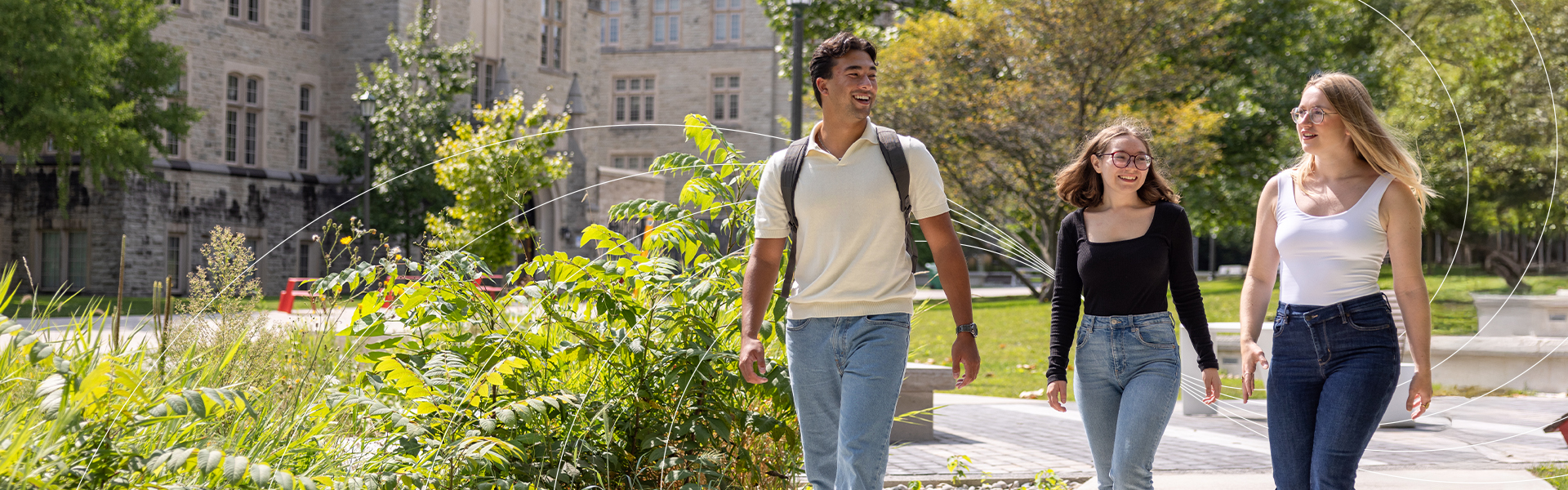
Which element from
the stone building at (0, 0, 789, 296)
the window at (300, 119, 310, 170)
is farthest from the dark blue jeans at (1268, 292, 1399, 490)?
the window at (300, 119, 310, 170)

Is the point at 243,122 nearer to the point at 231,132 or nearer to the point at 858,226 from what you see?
the point at 231,132

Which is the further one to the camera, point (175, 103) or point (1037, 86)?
point (175, 103)

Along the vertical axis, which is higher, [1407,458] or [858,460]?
[858,460]

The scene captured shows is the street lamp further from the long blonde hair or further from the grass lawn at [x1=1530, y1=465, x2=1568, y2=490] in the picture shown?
the long blonde hair

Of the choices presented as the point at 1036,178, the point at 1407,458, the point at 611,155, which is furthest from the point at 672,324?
the point at 611,155

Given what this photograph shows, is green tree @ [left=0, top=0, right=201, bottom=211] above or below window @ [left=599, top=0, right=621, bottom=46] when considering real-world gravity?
below

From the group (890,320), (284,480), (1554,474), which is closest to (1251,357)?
(890,320)

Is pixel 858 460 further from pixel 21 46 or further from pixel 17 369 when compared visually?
pixel 21 46

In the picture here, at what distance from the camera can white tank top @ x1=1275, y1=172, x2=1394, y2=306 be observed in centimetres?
306

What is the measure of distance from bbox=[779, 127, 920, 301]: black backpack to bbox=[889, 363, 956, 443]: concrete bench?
370 centimetres

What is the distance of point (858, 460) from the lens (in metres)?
2.91

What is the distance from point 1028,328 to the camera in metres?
17.1

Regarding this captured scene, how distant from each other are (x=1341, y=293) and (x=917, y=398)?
3975 millimetres

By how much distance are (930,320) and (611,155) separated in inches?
1167
